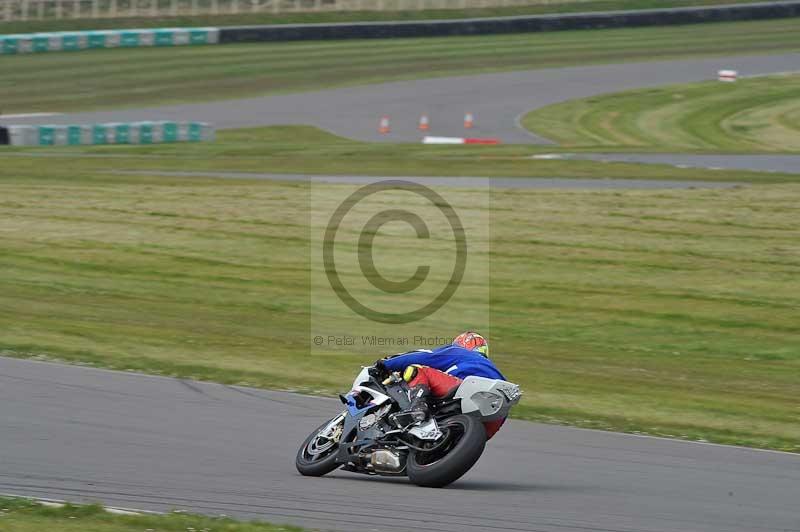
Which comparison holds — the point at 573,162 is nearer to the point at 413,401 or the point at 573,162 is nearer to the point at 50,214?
the point at 50,214

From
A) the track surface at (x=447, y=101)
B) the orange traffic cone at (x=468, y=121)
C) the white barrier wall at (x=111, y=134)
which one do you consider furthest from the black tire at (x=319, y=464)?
the orange traffic cone at (x=468, y=121)

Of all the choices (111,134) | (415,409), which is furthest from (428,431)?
(111,134)

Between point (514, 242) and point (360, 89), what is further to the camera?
point (360, 89)

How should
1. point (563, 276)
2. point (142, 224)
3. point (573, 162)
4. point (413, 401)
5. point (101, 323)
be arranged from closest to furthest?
point (413, 401), point (101, 323), point (563, 276), point (142, 224), point (573, 162)

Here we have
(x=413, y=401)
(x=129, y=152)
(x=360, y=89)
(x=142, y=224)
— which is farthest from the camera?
(x=360, y=89)

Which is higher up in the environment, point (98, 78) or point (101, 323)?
point (98, 78)

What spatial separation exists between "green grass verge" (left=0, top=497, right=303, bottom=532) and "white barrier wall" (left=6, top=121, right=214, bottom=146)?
29.4 metres

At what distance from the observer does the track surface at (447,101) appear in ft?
130

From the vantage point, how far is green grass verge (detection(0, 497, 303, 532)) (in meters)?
7.51

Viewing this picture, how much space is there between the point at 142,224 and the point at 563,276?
29.4 feet

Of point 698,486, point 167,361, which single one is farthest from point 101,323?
point 698,486

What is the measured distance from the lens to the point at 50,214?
972 inches

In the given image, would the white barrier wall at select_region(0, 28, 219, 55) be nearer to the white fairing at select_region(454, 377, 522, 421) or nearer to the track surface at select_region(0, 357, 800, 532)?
the track surface at select_region(0, 357, 800, 532)

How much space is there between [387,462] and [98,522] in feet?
8.28
